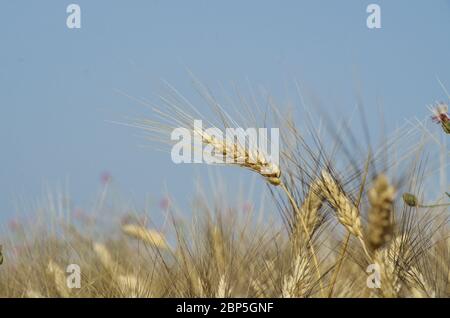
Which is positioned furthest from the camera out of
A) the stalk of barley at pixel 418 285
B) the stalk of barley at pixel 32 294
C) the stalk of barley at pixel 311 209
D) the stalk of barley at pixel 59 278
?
the stalk of barley at pixel 59 278

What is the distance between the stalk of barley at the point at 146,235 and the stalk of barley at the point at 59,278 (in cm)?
29

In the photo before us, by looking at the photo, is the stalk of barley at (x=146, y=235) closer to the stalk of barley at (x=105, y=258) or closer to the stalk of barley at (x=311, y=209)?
the stalk of barley at (x=105, y=258)

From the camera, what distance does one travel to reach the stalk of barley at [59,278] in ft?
8.06

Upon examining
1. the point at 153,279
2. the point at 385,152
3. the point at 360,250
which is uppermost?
the point at 385,152

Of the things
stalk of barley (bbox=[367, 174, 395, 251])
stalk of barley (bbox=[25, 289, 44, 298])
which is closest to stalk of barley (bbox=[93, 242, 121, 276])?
stalk of barley (bbox=[25, 289, 44, 298])

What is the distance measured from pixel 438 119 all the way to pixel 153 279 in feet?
3.85

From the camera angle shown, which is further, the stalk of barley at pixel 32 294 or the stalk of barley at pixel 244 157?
the stalk of barley at pixel 32 294

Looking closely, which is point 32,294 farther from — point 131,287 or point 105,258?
point 105,258

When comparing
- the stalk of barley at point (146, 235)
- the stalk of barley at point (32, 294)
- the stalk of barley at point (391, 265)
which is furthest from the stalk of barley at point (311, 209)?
the stalk of barley at point (32, 294)

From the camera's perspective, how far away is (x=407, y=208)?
2227 millimetres

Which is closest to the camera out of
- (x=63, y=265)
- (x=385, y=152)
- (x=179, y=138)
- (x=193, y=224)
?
(x=385, y=152)
